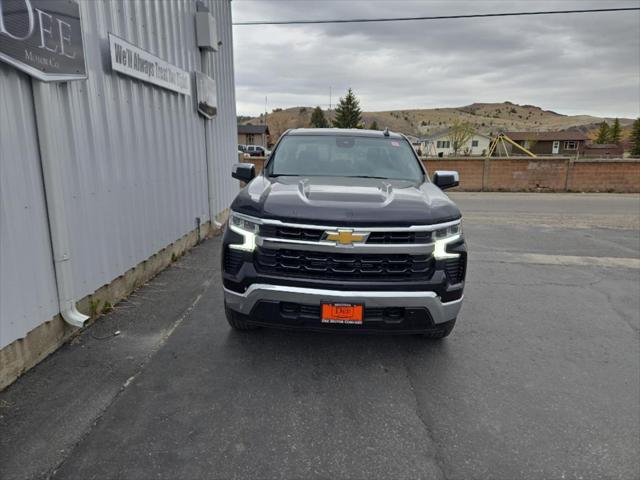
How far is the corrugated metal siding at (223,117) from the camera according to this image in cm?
829

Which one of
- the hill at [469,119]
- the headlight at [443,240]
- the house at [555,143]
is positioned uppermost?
the hill at [469,119]

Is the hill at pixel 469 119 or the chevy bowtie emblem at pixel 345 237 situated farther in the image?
the hill at pixel 469 119

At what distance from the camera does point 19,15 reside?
285 centimetres

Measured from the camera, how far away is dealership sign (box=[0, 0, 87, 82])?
2795mm

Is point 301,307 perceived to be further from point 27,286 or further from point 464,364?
point 27,286

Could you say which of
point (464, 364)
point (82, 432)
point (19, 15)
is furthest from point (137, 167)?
point (464, 364)

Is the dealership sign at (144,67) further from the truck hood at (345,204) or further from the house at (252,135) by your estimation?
the house at (252,135)

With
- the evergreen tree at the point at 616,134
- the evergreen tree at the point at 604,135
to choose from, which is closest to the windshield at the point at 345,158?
the evergreen tree at the point at 616,134

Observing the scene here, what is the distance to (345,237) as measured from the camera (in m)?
2.93

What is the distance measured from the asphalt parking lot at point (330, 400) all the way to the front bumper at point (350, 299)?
0.56 metres

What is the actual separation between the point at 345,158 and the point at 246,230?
5.76 feet

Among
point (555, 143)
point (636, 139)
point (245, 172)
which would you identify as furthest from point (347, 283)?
point (555, 143)

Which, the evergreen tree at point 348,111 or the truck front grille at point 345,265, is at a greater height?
the evergreen tree at point 348,111

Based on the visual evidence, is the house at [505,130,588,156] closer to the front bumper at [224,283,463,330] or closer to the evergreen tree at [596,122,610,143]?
the evergreen tree at [596,122,610,143]
